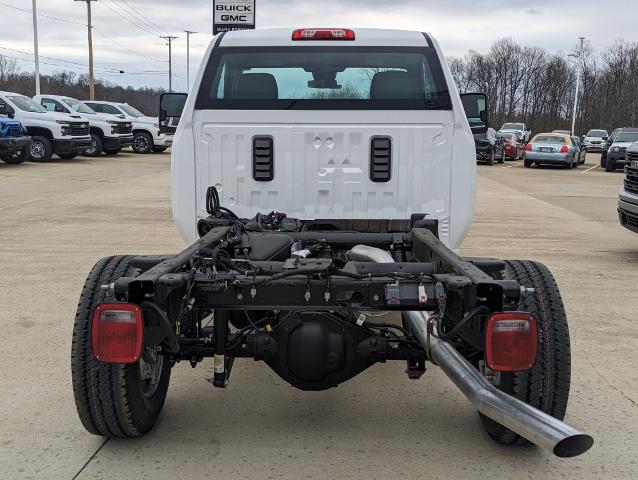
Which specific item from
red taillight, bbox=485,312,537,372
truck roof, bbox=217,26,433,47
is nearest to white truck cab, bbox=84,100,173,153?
truck roof, bbox=217,26,433,47

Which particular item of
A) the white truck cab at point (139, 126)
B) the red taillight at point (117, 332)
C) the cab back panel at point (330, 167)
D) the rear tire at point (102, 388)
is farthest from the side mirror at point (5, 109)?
the red taillight at point (117, 332)

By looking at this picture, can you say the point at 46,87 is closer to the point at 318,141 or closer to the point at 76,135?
the point at 76,135

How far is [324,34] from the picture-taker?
498 cm

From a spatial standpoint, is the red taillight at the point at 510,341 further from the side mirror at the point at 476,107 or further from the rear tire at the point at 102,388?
the side mirror at the point at 476,107

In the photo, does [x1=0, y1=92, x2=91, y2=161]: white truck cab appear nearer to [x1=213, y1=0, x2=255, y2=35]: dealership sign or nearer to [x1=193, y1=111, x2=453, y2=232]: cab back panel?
[x1=213, y1=0, x2=255, y2=35]: dealership sign

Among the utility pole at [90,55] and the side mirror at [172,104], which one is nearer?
the side mirror at [172,104]

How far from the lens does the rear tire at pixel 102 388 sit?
3.26m

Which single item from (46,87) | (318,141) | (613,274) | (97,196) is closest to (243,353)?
(318,141)

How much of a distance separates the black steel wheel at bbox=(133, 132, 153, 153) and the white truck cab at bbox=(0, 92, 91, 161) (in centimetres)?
666

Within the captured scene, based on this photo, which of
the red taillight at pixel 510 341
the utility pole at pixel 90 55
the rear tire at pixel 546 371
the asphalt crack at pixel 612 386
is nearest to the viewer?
the red taillight at pixel 510 341

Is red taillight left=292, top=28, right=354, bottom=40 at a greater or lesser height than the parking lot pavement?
greater

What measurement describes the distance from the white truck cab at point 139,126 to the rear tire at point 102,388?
2645 centimetres

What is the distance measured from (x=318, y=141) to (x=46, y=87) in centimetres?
9143

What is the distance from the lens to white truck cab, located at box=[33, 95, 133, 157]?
2549cm
